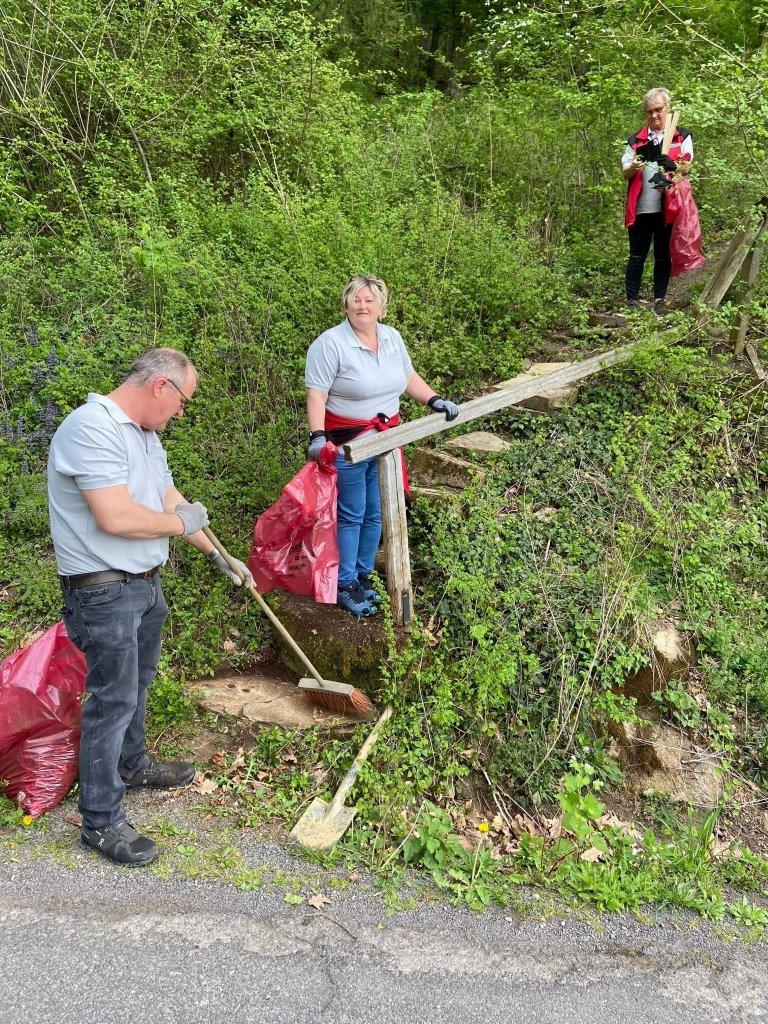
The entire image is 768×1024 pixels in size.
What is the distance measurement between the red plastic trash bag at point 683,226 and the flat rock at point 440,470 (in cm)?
269

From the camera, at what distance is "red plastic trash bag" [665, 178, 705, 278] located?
5.90m

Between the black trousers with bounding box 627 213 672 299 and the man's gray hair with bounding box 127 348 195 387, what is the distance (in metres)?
4.84

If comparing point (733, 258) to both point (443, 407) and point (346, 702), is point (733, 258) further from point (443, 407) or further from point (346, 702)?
point (346, 702)

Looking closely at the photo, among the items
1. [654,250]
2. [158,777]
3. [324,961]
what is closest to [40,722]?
[158,777]

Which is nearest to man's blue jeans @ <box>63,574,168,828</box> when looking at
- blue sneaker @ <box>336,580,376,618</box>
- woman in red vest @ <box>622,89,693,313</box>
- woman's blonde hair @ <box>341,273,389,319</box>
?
blue sneaker @ <box>336,580,376,618</box>

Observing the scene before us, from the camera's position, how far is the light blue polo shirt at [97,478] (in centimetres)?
270

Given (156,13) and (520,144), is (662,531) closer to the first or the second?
(520,144)

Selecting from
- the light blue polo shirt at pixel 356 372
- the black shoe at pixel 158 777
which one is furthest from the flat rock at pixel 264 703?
the light blue polo shirt at pixel 356 372

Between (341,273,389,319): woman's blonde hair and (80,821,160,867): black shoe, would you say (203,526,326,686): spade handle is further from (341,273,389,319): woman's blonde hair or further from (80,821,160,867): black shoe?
(341,273,389,319): woman's blonde hair

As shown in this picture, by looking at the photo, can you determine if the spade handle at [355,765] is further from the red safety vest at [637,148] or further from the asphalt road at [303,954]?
the red safety vest at [637,148]

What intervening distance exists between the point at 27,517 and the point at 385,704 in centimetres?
278

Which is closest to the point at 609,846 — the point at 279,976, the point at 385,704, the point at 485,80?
the point at 385,704

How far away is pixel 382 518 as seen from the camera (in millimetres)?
4188

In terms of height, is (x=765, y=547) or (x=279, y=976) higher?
(x=765, y=547)
